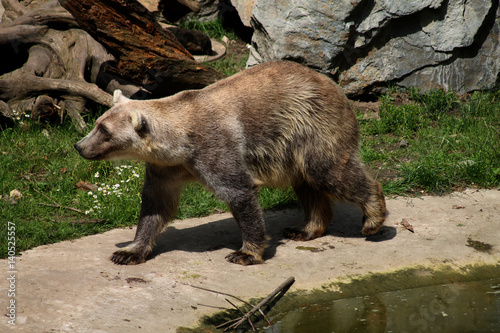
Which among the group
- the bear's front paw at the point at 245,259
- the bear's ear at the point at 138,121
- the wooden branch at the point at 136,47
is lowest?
the bear's front paw at the point at 245,259

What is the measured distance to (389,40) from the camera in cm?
834

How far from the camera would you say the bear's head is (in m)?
4.77

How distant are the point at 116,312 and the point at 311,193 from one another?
7.91ft

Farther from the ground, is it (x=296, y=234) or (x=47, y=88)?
(x=296, y=234)

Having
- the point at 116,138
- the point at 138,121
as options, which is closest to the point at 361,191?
the point at 138,121

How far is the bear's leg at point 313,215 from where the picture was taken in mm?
5652

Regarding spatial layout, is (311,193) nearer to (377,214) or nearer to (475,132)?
(377,214)

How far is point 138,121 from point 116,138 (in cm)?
32

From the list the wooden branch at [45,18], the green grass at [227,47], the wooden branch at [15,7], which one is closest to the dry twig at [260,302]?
the green grass at [227,47]

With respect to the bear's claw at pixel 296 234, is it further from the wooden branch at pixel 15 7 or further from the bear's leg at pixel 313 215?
the wooden branch at pixel 15 7

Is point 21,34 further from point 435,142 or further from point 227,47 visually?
point 435,142

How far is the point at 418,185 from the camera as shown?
659 cm

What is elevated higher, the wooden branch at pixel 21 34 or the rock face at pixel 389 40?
the rock face at pixel 389 40

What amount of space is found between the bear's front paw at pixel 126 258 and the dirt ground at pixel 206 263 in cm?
7
